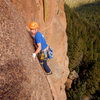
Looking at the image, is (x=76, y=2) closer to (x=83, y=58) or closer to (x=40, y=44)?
(x=83, y=58)

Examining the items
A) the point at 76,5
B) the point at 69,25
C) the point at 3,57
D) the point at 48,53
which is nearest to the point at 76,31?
the point at 69,25

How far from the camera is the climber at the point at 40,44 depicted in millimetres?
5083

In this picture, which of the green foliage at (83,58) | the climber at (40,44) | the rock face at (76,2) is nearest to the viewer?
the climber at (40,44)

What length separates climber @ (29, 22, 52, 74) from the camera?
508 cm

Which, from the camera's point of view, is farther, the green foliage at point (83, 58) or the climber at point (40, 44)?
the green foliage at point (83, 58)

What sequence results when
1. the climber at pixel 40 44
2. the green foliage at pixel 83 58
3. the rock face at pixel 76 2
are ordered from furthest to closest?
1. the rock face at pixel 76 2
2. the green foliage at pixel 83 58
3. the climber at pixel 40 44

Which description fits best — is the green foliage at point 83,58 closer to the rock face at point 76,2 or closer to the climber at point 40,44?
the climber at point 40,44

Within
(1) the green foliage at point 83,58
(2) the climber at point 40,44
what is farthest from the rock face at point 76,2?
(2) the climber at point 40,44

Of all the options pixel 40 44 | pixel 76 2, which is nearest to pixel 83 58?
pixel 40 44

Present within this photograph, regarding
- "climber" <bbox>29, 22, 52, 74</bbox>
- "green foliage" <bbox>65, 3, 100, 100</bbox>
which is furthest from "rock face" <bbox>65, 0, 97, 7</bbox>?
"climber" <bbox>29, 22, 52, 74</bbox>

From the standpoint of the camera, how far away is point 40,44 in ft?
17.0

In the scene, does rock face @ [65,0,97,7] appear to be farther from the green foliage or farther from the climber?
the climber

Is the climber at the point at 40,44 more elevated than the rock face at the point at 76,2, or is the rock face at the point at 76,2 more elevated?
the rock face at the point at 76,2

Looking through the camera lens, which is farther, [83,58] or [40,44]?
[83,58]
